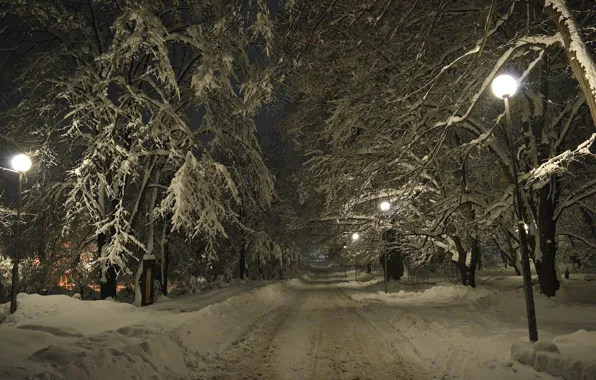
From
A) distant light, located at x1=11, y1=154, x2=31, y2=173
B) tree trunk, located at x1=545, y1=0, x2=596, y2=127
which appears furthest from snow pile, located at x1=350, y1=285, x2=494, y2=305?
distant light, located at x1=11, y1=154, x2=31, y2=173

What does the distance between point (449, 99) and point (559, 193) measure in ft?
23.5

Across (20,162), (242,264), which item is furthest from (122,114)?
(242,264)

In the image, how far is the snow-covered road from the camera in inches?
289

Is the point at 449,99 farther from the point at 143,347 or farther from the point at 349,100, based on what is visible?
the point at 143,347

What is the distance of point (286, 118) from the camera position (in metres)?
20.3

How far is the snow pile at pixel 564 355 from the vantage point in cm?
571

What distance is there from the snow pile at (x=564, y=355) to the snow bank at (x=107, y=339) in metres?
5.81

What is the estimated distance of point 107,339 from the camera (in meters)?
8.08

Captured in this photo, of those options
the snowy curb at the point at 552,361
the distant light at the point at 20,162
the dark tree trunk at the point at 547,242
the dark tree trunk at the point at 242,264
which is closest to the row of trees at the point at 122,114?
the distant light at the point at 20,162

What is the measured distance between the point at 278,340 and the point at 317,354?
1.91 m

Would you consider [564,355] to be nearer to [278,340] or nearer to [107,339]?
[278,340]

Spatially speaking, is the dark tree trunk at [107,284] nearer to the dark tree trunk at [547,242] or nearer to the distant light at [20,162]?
the distant light at [20,162]

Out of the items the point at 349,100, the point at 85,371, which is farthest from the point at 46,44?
the point at 85,371

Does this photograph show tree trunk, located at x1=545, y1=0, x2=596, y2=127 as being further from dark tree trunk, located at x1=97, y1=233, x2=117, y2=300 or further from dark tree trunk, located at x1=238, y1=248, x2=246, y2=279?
dark tree trunk, located at x1=238, y1=248, x2=246, y2=279
